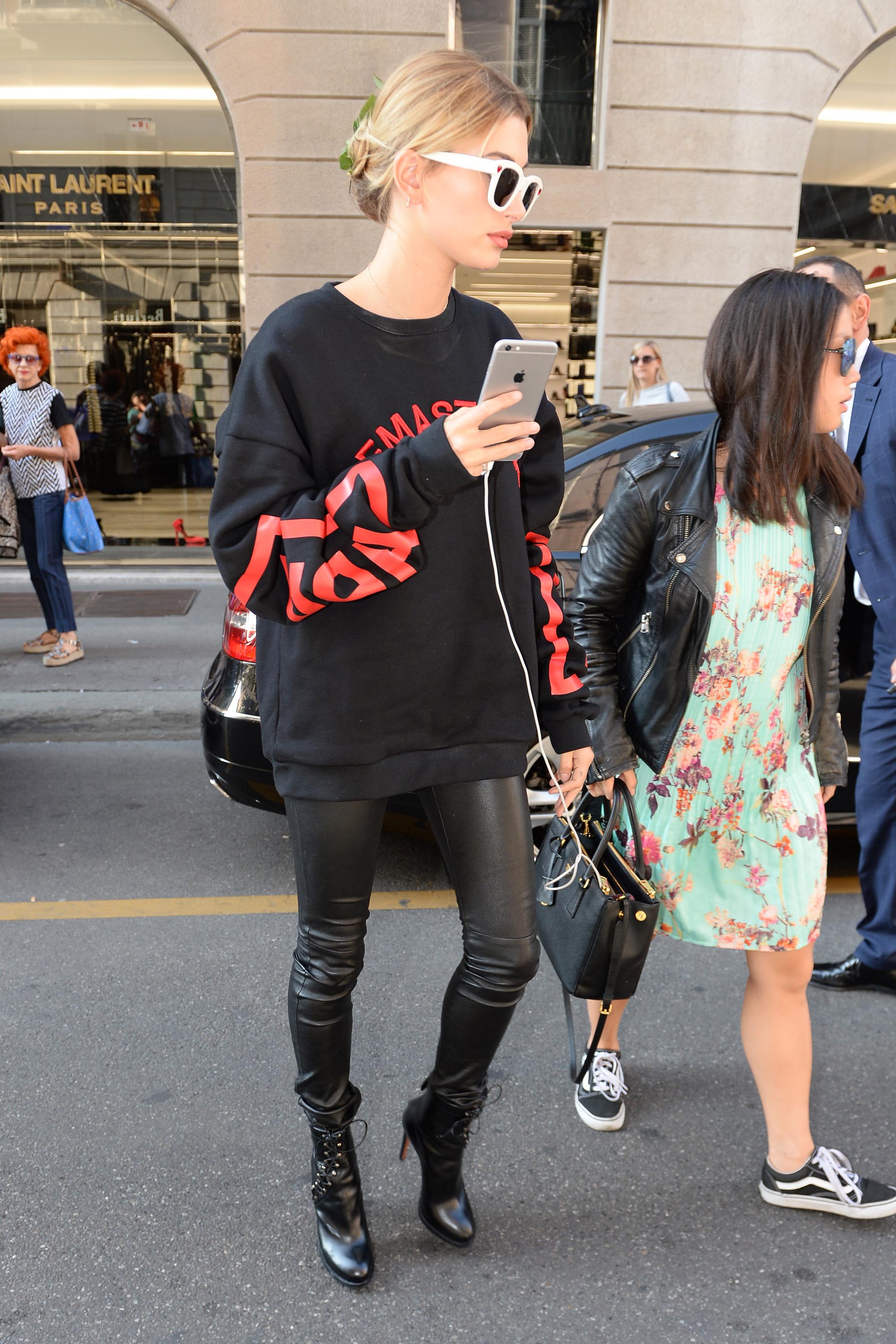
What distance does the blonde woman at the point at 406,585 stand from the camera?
1724 millimetres

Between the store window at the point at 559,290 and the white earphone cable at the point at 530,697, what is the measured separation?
26.8 feet

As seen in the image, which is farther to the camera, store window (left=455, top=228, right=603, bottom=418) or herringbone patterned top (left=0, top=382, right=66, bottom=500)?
store window (left=455, top=228, right=603, bottom=418)

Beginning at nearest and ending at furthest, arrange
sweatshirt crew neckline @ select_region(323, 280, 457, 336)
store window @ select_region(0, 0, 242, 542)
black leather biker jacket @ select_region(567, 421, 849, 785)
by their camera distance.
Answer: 1. sweatshirt crew neckline @ select_region(323, 280, 457, 336)
2. black leather biker jacket @ select_region(567, 421, 849, 785)
3. store window @ select_region(0, 0, 242, 542)

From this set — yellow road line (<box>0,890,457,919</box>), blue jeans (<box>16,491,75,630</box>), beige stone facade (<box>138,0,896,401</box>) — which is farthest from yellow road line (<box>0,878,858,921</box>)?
beige stone facade (<box>138,0,896,401</box>)

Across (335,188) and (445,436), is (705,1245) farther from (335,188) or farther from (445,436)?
(335,188)

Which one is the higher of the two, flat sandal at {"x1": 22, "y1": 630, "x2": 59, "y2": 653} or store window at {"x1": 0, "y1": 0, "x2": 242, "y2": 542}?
store window at {"x1": 0, "y1": 0, "x2": 242, "y2": 542}

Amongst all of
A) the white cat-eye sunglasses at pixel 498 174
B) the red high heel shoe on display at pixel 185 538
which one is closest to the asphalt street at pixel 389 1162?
the white cat-eye sunglasses at pixel 498 174

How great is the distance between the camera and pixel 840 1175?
2365mm

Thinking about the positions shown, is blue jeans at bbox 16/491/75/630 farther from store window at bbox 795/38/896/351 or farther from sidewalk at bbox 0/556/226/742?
store window at bbox 795/38/896/351

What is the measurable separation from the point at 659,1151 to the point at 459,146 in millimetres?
2129

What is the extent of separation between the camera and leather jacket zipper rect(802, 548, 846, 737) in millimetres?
2219

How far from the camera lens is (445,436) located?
1.59 metres

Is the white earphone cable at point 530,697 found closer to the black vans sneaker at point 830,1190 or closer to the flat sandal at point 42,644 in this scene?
the black vans sneaker at point 830,1190

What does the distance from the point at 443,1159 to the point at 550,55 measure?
10.1 m
